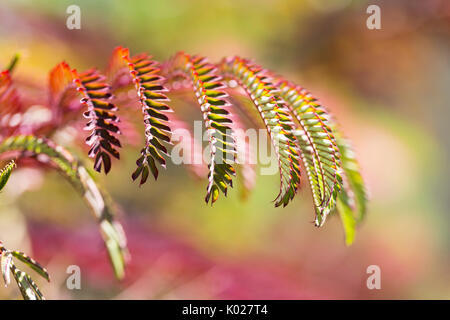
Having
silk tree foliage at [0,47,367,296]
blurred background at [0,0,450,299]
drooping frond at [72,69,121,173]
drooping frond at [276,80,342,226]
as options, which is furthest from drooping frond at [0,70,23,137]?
blurred background at [0,0,450,299]

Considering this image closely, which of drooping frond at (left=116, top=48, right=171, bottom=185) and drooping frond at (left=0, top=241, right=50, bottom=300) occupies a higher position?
drooping frond at (left=116, top=48, right=171, bottom=185)

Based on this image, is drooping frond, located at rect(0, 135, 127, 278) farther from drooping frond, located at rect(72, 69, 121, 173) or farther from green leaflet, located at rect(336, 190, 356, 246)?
green leaflet, located at rect(336, 190, 356, 246)

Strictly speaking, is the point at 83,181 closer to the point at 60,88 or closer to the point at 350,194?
the point at 60,88

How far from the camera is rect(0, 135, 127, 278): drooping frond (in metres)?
0.62

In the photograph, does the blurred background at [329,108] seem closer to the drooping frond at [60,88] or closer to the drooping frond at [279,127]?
the drooping frond at [60,88]

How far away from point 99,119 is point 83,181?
137 mm

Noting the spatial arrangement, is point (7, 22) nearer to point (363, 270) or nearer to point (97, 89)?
point (97, 89)

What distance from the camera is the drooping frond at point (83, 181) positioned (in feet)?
2.05

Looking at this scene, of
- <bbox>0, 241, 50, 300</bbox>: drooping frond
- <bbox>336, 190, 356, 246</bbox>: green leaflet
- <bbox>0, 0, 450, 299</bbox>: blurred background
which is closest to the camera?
<bbox>0, 241, 50, 300</bbox>: drooping frond

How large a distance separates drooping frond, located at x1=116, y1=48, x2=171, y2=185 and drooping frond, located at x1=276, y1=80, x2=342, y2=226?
0.47ft

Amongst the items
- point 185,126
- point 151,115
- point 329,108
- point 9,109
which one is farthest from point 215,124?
point 329,108

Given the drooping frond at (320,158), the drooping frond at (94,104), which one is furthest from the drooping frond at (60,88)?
the drooping frond at (320,158)

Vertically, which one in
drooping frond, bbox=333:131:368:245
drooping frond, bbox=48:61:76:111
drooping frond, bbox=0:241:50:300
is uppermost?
drooping frond, bbox=48:61:76:111
